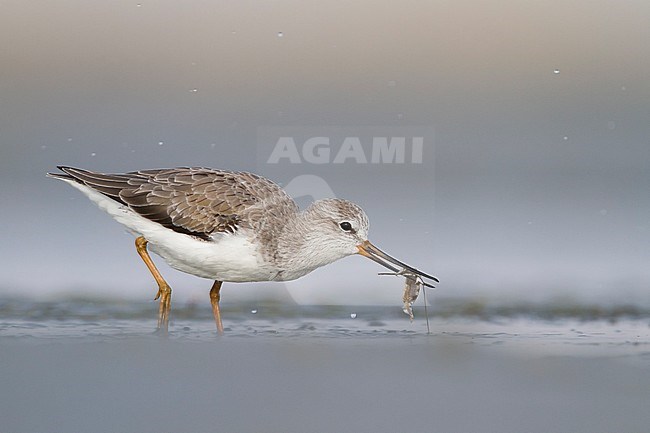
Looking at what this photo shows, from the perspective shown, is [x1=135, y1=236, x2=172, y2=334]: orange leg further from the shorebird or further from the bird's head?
the bird's head

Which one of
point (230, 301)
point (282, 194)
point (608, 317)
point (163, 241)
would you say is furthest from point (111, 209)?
point (608, 317)

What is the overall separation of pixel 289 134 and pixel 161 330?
7.37 ft

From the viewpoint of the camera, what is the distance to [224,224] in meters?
6.38

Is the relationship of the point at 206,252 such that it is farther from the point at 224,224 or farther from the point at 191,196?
the point at 191,196

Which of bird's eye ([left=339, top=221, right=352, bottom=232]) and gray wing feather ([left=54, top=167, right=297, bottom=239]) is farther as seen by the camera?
bird's eye ([left=339, top=221, right=352, bottom=232])

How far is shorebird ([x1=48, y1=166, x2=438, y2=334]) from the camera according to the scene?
637 cm

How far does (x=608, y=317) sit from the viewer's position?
23.8ft

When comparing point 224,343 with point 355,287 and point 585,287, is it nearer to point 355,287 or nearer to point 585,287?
point 355,287

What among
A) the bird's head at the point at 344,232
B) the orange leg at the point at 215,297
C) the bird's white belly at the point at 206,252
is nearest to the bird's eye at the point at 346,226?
the bird's head at the point at 344,232

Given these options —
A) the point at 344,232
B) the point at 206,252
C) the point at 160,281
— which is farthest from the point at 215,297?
the point at 344,232

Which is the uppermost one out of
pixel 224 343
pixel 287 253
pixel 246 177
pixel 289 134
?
pixel 289 134

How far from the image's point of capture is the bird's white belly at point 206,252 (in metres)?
6.32

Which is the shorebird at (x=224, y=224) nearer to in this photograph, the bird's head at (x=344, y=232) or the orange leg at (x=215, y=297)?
the bird's head at (x=344, y=232)

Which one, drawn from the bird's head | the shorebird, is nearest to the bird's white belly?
the shorebird
